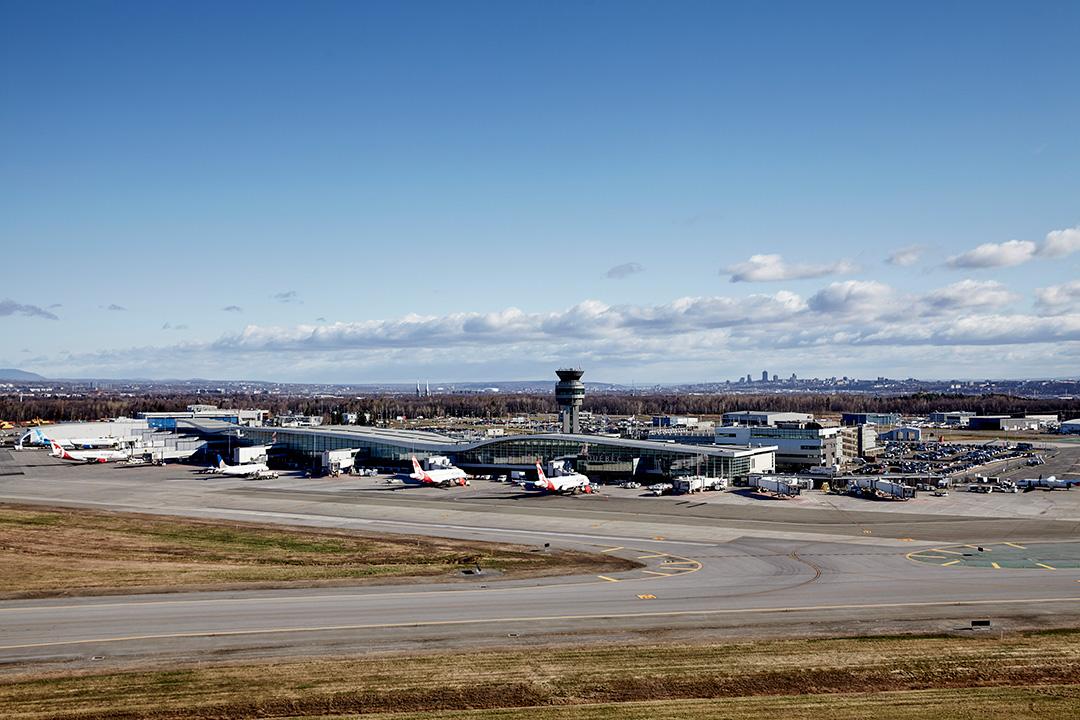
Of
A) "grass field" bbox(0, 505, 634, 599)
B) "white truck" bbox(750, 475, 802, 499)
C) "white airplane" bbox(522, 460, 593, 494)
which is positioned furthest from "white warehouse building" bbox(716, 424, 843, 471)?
"grass field" bbox(0, 505, 634, 599)

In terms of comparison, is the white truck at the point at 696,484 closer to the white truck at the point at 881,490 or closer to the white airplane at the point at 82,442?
the white truck at the point at 881,490

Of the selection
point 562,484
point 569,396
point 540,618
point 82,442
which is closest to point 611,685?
point 540,618

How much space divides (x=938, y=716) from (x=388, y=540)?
52.4m

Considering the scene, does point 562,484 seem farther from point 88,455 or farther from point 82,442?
point 82,442

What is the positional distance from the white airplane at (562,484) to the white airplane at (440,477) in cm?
1394

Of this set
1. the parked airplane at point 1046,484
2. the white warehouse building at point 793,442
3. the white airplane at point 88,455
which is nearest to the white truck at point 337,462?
the white airplane at point 88,455

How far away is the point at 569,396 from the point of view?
173 m

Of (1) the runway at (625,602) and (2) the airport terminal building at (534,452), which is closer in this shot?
(1) the runway at (625,602)

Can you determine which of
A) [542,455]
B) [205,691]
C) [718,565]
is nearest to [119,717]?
[205,691]

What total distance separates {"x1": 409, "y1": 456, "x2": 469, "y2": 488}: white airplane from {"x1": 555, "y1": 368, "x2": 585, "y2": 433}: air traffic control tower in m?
49.4

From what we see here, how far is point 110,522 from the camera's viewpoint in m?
86.4

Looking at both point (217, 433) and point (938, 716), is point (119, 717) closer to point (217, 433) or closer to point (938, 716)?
point (938, 716)

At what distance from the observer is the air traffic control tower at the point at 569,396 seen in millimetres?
173250

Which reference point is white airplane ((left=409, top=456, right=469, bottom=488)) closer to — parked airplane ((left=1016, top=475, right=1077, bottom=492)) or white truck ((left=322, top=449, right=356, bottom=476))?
white truck ((left=322, top=449, right=356, bottom=476))
